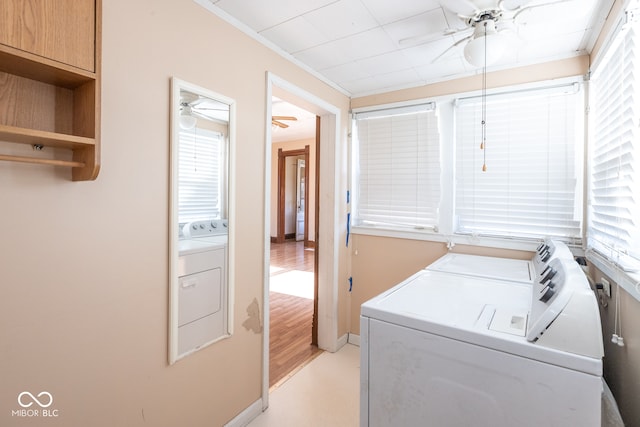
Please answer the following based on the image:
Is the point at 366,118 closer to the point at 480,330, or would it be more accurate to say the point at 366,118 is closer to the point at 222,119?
the point at 222,119

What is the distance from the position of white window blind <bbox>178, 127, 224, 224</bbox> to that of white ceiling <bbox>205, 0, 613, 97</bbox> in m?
0.70

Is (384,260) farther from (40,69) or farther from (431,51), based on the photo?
(40,69)

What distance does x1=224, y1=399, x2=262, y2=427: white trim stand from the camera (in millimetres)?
1823

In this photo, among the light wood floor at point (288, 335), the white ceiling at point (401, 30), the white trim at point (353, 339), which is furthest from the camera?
the white trim at point (353, 339)

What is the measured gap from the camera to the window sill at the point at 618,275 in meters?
1.10

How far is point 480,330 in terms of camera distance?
1.03 m

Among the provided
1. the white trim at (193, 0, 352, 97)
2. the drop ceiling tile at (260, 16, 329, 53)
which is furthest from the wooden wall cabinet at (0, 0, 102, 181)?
the drop ceiling tile at (260, 16, 329, 53)

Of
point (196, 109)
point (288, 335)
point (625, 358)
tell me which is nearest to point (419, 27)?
point (196, 109)

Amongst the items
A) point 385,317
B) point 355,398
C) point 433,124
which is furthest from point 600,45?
point 355,398

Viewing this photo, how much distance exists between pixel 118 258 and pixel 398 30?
188 cm

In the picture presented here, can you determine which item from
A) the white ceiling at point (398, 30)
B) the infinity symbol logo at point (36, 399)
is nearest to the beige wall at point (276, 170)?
the white ceiling at point (398, 30)

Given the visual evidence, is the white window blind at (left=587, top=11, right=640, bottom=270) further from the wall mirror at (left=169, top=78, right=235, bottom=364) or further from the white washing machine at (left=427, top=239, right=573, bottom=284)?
the wall mirror at (left=169, top=78, right=235, bottom=364)

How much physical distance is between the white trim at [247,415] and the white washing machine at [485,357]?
3.14 ft

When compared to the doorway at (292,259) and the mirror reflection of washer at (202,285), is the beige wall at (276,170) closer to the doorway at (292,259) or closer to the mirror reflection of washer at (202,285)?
the doorway at (292,259)
